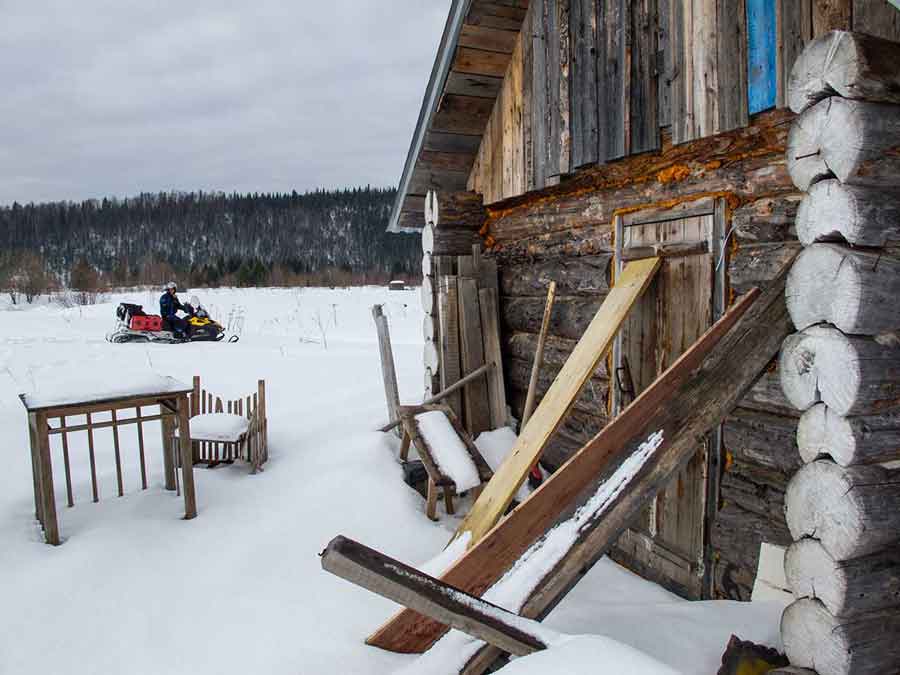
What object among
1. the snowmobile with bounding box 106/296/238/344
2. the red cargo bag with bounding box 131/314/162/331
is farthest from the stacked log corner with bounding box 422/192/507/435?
the red cargo bag with bounding box 131/314/162/331

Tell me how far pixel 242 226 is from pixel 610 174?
79434 millimetres

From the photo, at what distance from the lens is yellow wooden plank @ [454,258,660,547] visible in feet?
13.5

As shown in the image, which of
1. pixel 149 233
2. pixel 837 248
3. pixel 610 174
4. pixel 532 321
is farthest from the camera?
pixel 149 233

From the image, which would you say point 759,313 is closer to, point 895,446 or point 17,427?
point 895,446

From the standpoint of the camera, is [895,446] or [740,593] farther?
[740,593]

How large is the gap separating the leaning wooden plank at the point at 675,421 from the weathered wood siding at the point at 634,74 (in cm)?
121

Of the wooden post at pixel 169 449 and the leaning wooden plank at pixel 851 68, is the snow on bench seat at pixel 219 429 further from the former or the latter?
the leaning wooden plank at pixel 851 68

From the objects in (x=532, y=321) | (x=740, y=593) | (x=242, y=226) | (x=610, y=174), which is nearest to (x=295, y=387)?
(x=532, y=321)

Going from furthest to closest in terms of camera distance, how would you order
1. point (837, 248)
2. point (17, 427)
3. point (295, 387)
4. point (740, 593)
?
1. point (295, 387)
2. point (17, 427)
3. point (740, 593)
4. point (837, 248)

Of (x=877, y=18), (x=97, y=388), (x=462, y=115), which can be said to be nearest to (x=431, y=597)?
(x=877, y=18)

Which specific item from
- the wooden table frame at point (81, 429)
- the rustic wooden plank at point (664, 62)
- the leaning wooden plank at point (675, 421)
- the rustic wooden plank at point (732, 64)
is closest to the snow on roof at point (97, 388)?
the wooden table frame at point (81, 429)

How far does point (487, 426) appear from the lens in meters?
6.58

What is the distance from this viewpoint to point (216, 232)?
7688cm

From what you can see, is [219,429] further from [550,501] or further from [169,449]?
[550,501]
